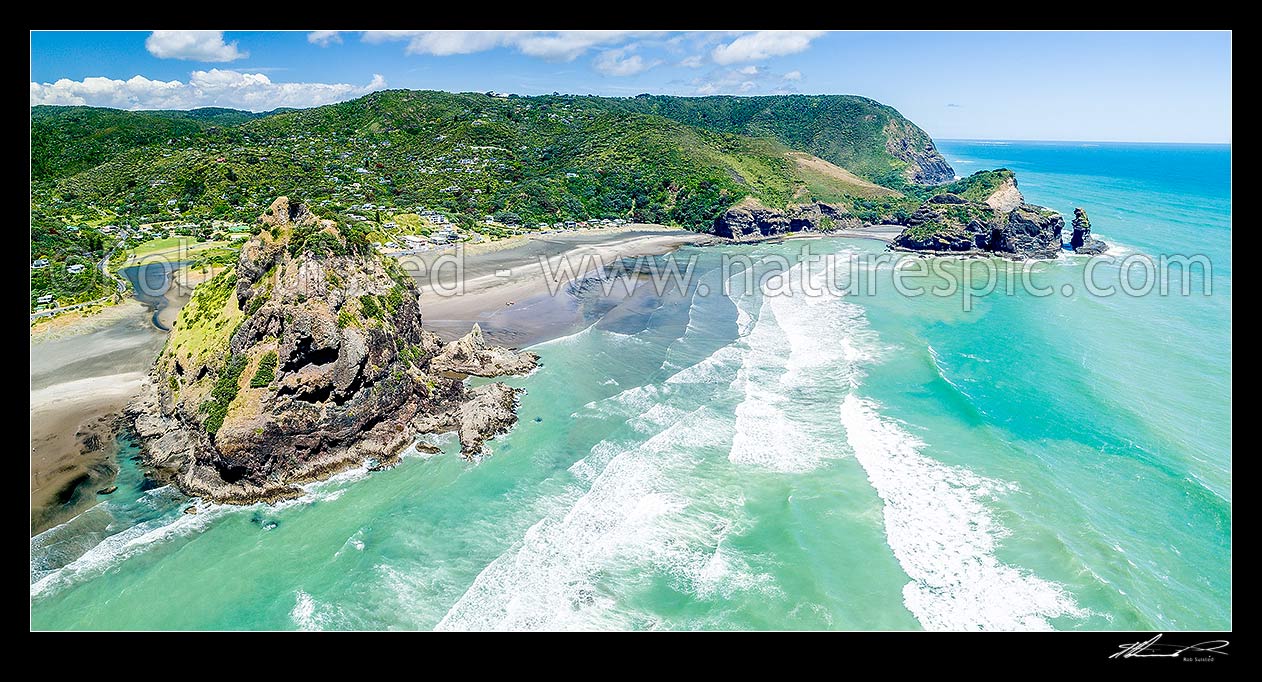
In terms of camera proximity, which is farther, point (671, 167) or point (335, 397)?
point (671, 167)

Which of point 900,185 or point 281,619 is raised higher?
point 900,185

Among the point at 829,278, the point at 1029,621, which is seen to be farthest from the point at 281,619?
the point at 829,278

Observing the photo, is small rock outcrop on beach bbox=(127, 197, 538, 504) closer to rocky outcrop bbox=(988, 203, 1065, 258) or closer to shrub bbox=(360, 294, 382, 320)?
shrub bbox=(360, 294, 382, 320)

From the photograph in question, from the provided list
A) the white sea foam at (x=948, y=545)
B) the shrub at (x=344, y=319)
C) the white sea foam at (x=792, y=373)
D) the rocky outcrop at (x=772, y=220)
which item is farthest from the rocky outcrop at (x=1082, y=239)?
the shrub at (x=344, y=319)

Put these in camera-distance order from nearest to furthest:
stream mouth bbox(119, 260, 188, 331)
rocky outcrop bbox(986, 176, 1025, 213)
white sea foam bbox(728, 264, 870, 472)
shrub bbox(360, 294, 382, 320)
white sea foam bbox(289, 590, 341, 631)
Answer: white sea foam bbox(289, 590, 341, 631) < white sea foam bbox(728, 264, 870, 472) < shrub bbox(360, 294, 382, 320) < stream mouth bbox(119, 260, 188, 331) < rocky outcrop bbox(986, 176, 1025, 213)

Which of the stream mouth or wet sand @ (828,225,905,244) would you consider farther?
wet sand @ (828,225,905,244)

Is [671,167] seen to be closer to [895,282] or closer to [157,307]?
[895,282]

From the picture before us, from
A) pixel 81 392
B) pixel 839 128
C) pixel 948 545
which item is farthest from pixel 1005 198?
pixel 81 392
